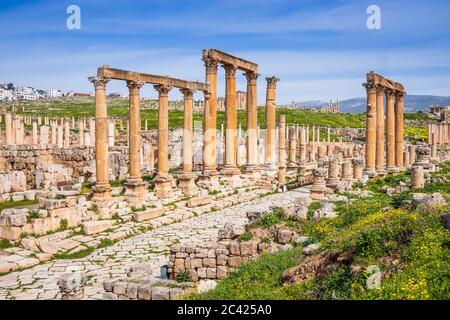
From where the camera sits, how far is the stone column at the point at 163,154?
22.8m

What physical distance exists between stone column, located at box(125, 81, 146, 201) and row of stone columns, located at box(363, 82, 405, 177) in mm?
13467

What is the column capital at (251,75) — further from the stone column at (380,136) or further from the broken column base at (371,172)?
the broken column base at (371,172)

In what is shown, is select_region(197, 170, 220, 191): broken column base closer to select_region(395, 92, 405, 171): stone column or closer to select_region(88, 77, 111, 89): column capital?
select_region(88, 77, 111, 89): column capital

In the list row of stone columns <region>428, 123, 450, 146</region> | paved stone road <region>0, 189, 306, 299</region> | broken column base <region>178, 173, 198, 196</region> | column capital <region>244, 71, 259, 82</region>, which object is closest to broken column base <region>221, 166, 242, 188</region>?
broken column base <region>178, 173, 198, 196</region>

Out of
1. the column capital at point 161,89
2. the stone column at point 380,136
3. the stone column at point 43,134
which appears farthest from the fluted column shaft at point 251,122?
the stone column at point 43,134

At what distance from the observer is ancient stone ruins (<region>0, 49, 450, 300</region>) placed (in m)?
11.1

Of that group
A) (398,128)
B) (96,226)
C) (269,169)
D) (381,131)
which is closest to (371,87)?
(381,131)

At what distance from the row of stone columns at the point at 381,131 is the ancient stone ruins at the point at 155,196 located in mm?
75

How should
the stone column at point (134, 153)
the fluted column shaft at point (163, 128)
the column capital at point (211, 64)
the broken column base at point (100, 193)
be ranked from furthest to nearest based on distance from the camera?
the column capital at point (211, 64), the fluted column shaft at point (163, 128), the stone column at point (134, 153), the broken column base at point (100, 193)

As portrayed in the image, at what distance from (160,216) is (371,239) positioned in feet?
43.2

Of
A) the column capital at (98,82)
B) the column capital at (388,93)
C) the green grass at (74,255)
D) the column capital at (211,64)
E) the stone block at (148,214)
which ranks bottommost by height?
the green grass at (74,255)
